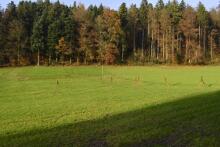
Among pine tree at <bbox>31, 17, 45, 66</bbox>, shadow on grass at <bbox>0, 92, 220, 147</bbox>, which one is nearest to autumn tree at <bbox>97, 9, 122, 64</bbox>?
pine tree at <bbox>31, 17, 45, 66</bbox>

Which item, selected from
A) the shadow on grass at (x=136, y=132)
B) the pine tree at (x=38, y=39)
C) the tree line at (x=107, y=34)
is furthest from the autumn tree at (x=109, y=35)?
the shadow on grass at (x=136, y=132)

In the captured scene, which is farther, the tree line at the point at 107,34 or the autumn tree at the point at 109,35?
the autumn tree at the point at 109,35

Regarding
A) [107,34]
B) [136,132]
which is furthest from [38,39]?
[136,132]

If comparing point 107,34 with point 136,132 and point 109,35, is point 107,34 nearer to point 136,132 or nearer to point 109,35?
point 109,35

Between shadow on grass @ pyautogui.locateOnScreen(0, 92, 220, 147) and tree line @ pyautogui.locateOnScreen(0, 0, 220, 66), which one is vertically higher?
tree line @ pyautogui.locateOnScreen(0, 0, 220, 66)

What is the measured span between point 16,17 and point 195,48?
51651 mm

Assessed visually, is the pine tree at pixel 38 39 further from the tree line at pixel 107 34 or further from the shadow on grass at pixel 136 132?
the shadow on grass at pixel 136 132

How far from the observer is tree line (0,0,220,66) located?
11438 cm

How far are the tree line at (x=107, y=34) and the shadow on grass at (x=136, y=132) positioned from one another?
94.6 metres

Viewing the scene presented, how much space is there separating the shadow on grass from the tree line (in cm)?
9456

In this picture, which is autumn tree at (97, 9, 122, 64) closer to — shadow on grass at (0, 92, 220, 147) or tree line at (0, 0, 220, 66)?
tree line at (0, 0, 220, 66)

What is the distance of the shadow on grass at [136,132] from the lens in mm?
14469

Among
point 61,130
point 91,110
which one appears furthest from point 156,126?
point 91,110

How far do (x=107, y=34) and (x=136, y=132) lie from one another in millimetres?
103209
